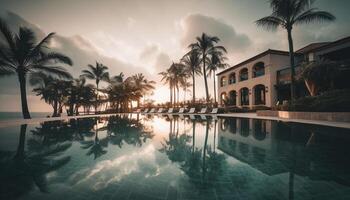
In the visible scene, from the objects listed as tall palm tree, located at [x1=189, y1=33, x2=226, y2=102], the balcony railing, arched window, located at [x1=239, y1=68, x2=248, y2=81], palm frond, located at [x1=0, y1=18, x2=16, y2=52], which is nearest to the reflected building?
palm frond, located at [x1=0, y1=18, x2=16, y2=52]

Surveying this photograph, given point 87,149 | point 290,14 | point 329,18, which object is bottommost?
point 87,149

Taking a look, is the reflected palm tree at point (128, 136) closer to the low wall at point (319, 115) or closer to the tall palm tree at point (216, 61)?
the low wall at point (319, 115)

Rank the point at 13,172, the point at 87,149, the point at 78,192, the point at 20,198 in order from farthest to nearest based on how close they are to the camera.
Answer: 1. the point at 87,149
2. the point at 13,172
3. the point at 78,192
4. the point at 20,198

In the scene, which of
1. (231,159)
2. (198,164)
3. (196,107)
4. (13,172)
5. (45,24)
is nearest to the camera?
(13,172)

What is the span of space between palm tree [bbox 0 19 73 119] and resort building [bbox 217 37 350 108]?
23905 millimetres

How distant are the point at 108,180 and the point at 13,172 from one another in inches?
84.4

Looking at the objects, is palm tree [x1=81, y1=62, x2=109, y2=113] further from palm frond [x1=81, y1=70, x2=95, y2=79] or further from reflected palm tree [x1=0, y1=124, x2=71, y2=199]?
reflected palm tree [x1=0, y1=124, x2=71, y2=199]

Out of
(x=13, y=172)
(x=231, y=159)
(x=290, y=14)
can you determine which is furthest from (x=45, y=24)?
(x=290, y=14)

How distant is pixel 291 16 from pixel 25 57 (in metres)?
24.4

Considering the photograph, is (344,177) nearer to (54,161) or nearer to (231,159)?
(231,159)

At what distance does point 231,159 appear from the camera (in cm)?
411

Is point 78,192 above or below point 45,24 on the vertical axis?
below

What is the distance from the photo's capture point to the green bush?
35.5 feet

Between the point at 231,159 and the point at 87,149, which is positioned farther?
the point at 87,149
